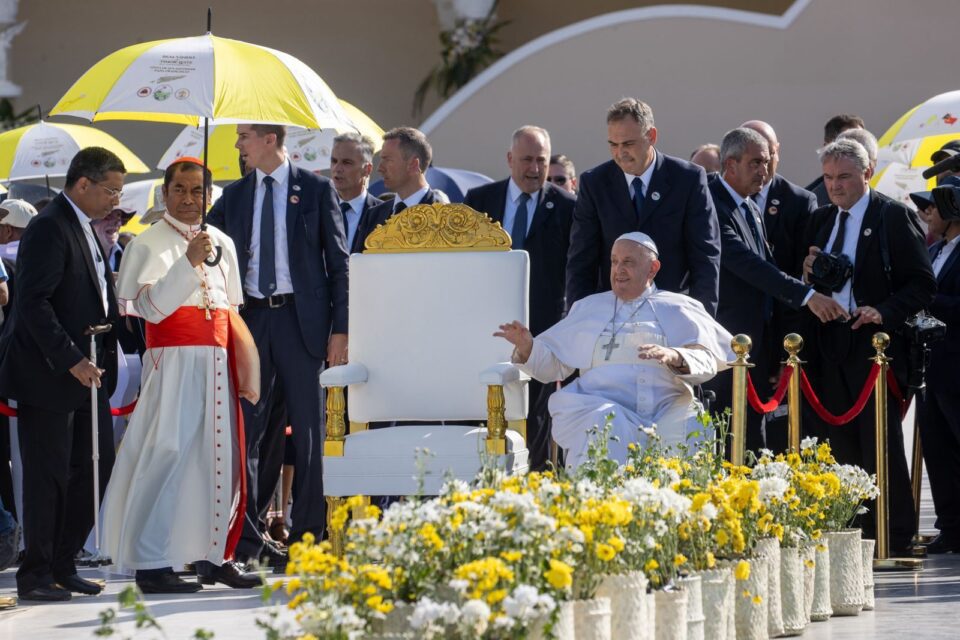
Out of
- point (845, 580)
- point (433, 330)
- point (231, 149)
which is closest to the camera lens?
point (845, 580)

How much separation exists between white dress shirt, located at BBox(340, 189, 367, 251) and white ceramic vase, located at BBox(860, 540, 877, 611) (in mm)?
3524

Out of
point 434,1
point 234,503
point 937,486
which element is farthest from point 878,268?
point 434,1

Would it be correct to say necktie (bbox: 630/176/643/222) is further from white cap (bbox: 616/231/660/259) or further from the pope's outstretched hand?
the pope's outstretched hand

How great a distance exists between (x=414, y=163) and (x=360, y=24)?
1443cm

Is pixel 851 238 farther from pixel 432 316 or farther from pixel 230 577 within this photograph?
pixel 230 577

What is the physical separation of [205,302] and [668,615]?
9.91ft

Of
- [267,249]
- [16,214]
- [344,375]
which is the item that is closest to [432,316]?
[344,375]

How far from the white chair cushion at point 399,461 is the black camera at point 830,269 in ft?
7.04

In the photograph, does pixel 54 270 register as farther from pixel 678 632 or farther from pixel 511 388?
pixel 678 632

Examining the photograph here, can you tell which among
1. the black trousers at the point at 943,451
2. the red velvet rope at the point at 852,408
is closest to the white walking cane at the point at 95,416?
the red velvet rope at the point at 852,408

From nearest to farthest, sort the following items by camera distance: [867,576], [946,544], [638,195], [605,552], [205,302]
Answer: [605,552] < [867,576] < [205,302] < [638,195] < [946,544]

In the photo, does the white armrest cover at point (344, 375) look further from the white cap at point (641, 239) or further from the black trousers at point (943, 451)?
the black trousers at point (943, 451)

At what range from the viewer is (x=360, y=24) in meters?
23.0

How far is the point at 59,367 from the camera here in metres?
7.17
